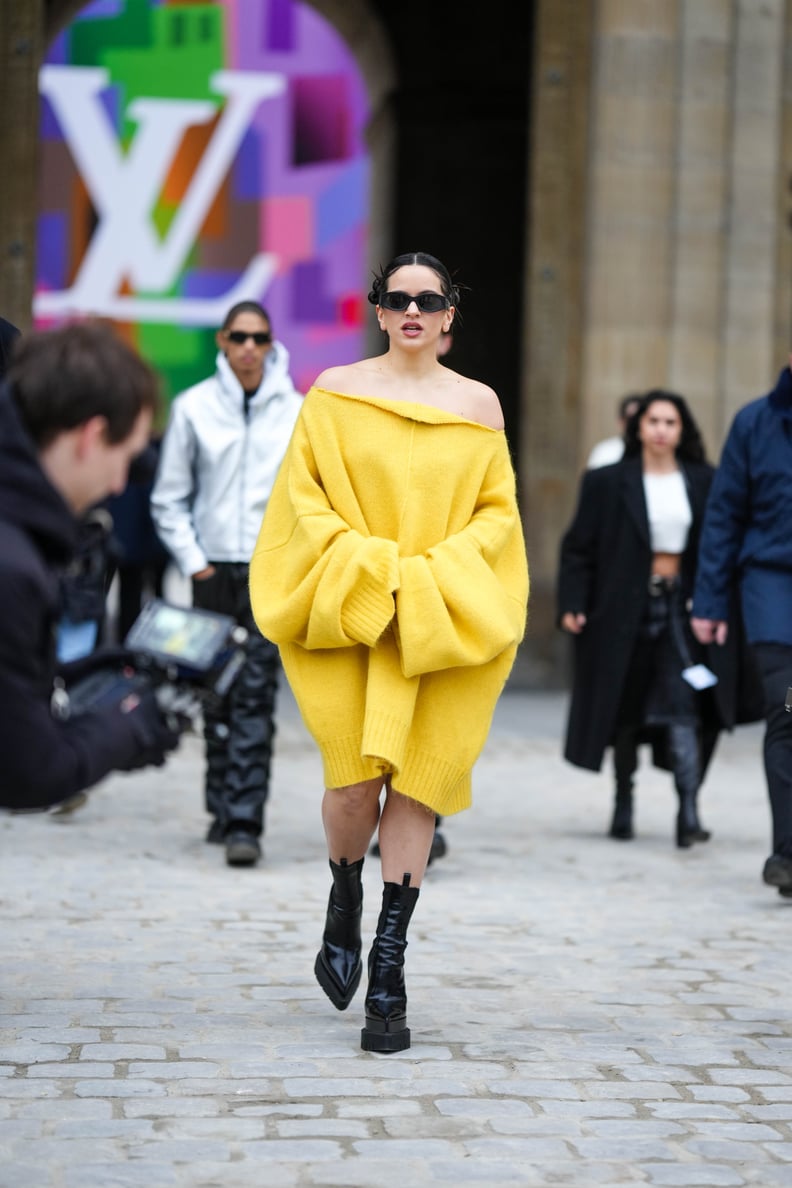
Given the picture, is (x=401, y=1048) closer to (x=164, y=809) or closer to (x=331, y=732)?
(x=331, y=732)

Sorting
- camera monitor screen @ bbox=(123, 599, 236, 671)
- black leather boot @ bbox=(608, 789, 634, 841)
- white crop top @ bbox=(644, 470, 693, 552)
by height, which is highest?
camera monitor screen @ bbox=(123, 599, 236, 671)

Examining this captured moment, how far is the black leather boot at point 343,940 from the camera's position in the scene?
5371mm

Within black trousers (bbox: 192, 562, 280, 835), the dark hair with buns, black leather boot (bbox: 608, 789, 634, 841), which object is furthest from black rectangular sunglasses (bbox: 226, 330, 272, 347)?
the dark hair with buns

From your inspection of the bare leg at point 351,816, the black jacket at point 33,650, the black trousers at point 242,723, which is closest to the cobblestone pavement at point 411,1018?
the black trousers at point 242,723

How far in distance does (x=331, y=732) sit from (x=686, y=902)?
258 cm

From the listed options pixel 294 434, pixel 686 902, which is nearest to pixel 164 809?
pixel 686 902

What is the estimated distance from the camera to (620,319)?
15.7 metres

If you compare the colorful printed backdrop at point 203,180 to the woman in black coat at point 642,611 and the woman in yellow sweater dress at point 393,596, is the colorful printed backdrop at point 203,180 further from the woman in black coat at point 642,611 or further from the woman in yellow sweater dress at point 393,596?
the woman in yellow sweater dress at point 393,596

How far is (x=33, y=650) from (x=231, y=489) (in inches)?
196

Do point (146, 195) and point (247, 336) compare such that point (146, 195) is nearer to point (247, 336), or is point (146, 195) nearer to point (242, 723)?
point (247, 336)

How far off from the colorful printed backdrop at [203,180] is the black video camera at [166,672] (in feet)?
74.3

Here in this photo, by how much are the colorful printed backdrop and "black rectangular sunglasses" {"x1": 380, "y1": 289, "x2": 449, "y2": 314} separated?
20.9m

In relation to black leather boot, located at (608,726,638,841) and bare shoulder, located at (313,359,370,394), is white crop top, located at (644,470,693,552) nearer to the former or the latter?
black leather boot, located at (608,726,638,841)

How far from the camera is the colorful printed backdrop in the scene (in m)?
26.1
